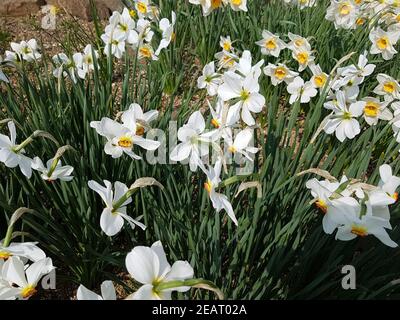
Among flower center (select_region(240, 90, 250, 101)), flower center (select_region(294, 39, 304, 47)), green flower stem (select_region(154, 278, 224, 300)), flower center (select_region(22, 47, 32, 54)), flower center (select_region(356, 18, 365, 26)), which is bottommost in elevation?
green flower stem (select_region(154, 278, 224, 300))

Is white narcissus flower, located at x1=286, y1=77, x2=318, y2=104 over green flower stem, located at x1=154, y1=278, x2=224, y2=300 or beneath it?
beneath

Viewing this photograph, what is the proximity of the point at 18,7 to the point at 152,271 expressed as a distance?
4.17m

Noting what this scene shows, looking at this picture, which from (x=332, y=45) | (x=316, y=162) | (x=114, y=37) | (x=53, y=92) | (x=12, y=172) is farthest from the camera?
(x=332, y=45)

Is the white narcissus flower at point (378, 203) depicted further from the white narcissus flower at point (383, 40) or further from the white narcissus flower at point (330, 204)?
the white narcissus flower at point (383, 40)

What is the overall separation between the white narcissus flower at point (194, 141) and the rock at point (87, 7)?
3196mm

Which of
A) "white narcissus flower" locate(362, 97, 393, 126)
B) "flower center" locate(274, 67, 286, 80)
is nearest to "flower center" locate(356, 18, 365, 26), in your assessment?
"flower center" locate(274, 67, 286, 80)

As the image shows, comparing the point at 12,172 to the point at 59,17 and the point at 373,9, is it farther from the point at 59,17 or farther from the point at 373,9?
the point at 59,17

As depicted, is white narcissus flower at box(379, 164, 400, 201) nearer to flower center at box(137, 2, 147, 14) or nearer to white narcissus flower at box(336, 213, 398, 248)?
white narcissus flower at box(336, 213, 398, 248)

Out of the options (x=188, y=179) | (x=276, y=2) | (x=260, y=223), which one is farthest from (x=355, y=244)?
(x=276, y=2)

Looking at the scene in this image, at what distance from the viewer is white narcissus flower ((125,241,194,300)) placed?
99cm

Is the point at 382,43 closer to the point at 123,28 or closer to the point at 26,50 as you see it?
the point at 123,28

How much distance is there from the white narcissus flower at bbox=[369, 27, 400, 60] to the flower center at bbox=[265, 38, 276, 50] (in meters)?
0.57

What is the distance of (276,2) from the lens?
3365 millimetres

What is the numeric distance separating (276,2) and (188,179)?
A: 2080 millimetres
